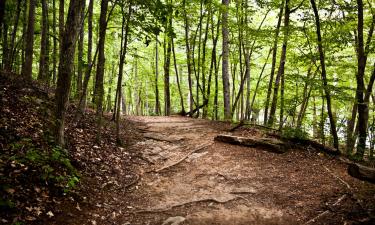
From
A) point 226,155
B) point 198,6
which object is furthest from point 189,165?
point 198,6

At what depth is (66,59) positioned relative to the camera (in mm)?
5930

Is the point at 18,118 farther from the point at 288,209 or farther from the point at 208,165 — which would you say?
the point at 288,209

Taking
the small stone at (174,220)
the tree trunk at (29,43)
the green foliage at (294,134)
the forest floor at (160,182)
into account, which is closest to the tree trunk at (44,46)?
the tree trunk at (29,43)

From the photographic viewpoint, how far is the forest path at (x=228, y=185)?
548 centimetres

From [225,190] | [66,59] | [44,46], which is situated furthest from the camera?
[44,46]

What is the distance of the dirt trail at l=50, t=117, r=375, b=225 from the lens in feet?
17.4

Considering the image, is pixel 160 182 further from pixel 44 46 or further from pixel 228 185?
pixel 44 46

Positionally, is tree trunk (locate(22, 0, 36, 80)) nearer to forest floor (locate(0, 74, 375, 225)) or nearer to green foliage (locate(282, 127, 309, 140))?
forest floor (locate(0, 74, 375, 225))

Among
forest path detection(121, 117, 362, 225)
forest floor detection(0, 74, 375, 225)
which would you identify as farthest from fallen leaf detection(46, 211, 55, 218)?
forest path detection(121, 117, 362, 225)

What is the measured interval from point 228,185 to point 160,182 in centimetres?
174

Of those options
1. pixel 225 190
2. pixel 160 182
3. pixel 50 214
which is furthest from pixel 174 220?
pixel 50 214

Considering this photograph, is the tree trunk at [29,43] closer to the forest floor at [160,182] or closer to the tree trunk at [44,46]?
the tree trunk at [44,46]

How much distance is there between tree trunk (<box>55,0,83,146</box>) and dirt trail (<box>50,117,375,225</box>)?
1929mm

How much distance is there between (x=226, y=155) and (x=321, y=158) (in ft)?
9.32
